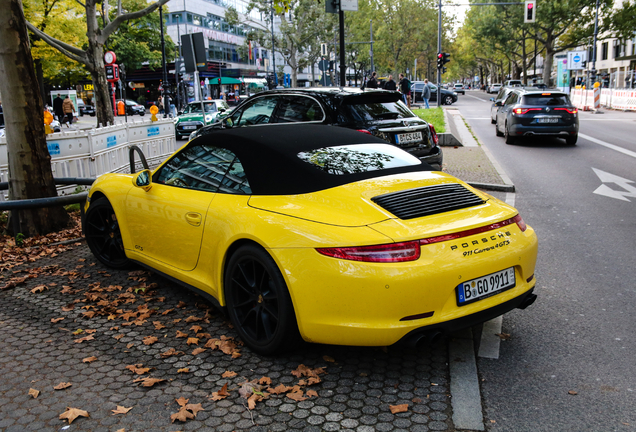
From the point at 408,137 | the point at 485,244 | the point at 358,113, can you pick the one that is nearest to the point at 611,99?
the point at 408,137

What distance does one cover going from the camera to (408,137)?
8.59 m

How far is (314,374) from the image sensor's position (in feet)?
11.4

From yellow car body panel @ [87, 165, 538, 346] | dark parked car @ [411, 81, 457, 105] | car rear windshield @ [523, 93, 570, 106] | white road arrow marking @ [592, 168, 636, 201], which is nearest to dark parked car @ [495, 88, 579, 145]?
car rear windshield @ [523, 93, 570, 106]

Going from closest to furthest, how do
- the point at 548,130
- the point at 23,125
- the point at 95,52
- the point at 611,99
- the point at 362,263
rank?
the point at 362,263, the point at 23,125, the point at 548,130, the point at 95,52, the point at 611,99

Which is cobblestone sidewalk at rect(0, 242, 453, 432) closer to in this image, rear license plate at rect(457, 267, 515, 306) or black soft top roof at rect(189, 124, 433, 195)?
rear license plate at rect(457, 267, 515, 306)

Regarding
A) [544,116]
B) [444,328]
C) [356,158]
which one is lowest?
[444,328]

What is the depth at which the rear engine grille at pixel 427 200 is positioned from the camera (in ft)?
11.4

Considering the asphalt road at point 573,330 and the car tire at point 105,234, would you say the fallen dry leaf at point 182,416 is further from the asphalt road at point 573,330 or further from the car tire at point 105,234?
the car tire at point 105,234

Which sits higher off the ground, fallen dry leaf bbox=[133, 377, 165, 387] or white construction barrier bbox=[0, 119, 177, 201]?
white construction barrier bbox=[0, 119, 177, 201]

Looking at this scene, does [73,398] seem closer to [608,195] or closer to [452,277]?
[452,277]

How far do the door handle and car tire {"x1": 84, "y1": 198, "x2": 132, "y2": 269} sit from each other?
1.51m

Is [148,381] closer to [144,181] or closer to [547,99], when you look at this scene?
[144,181]

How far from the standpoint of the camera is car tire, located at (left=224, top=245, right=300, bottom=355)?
3.45 meters

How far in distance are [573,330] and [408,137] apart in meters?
4.95
